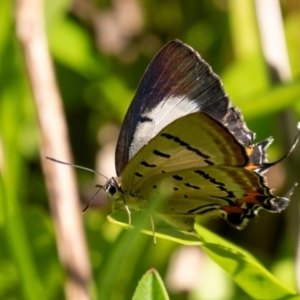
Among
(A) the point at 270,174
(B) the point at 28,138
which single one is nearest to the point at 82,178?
(B) the point at 28,138

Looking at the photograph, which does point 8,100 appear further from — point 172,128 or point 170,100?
point 172,128

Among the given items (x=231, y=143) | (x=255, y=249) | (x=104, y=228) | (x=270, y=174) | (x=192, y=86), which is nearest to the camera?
(x=231, y=143)

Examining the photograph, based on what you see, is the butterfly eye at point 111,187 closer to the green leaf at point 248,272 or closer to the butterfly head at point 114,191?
the butterfly head at point 114,191

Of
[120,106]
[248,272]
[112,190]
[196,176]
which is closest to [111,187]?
[112,190]

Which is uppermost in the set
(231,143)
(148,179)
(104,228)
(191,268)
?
(231,143)

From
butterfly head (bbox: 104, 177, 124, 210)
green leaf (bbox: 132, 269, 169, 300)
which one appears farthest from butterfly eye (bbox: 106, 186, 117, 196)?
green leaf (bbox: 132, 269, 169, 300)

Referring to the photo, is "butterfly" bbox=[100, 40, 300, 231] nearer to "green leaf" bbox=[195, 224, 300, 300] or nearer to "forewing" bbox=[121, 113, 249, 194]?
"forewing" bbox=[121, 113, 249, 194]
